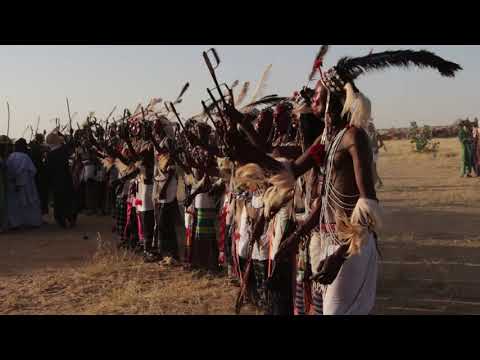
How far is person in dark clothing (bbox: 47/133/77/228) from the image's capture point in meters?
10.6

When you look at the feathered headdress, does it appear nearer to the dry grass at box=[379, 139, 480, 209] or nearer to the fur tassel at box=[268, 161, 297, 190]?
the fur tassel at box=[268, 161, 297, 190]

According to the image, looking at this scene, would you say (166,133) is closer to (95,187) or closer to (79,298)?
(79,298)

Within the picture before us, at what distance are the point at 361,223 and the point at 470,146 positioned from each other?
16.9 metres

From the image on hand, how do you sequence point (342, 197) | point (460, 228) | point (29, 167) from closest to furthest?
point (342, 197) → point (460, 228) → point (29, 167)

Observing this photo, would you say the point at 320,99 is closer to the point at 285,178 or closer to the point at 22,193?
the point at 285,178

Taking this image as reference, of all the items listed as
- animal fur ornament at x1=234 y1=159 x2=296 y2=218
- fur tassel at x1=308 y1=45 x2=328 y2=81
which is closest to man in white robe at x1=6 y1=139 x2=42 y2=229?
animal fur ornament at x1=234 y1=159 x2=296 y2=218

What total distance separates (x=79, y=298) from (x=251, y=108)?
9.42ft

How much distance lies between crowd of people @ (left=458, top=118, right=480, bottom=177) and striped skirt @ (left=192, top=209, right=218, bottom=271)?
1393 cm

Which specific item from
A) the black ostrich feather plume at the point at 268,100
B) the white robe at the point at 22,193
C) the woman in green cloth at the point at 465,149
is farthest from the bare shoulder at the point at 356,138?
the woman in green cloth at the point at 465,149

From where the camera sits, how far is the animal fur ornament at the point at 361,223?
2629 millimetres

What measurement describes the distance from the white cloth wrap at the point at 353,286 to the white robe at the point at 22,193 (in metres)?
9.34

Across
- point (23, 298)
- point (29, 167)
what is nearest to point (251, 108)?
point (23, 298)

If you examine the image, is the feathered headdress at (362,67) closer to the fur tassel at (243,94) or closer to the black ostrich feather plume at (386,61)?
the black ostrich feather plume at (386,61)

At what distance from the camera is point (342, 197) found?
2.83m
